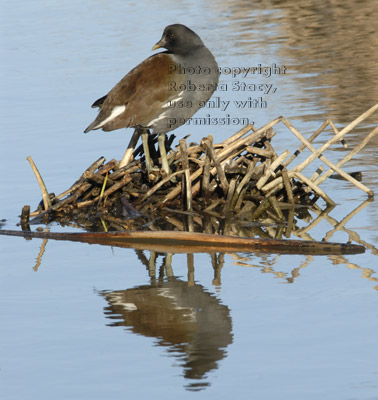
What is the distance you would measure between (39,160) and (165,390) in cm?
581

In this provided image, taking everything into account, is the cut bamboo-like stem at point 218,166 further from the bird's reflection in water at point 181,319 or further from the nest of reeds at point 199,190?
the bird's reflection in water at point 181,319

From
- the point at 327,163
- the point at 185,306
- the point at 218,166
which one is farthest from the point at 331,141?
the point at 185,306

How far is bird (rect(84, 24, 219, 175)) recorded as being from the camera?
8.27 m

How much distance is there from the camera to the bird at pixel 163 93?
27.1ft

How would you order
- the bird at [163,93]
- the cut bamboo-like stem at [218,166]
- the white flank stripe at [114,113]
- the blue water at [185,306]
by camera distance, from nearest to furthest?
the blue water at [185,306]
the cut bamboo-like stem at [218,166]
the bird at [163,93]
the white flank stripe at [114,113]

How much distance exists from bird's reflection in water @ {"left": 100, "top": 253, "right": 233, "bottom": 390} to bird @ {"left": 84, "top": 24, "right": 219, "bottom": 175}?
196 cm

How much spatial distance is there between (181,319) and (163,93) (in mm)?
2992

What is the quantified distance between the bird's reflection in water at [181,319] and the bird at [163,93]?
77.1 inches

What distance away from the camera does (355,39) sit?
16.0m

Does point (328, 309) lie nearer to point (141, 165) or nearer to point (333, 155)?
point (141, 165)

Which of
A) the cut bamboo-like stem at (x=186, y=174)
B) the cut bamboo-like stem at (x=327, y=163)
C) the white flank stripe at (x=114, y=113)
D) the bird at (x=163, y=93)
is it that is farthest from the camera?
the white flank stripe at (x=114, y=113)

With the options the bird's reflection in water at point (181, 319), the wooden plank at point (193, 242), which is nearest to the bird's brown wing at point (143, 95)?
the wooden plank at point (193, 242)

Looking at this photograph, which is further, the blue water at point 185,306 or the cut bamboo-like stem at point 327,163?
the cut bamboo-like stem at point 327,163

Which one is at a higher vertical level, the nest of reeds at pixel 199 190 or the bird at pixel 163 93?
the bird at pixel 163 93
